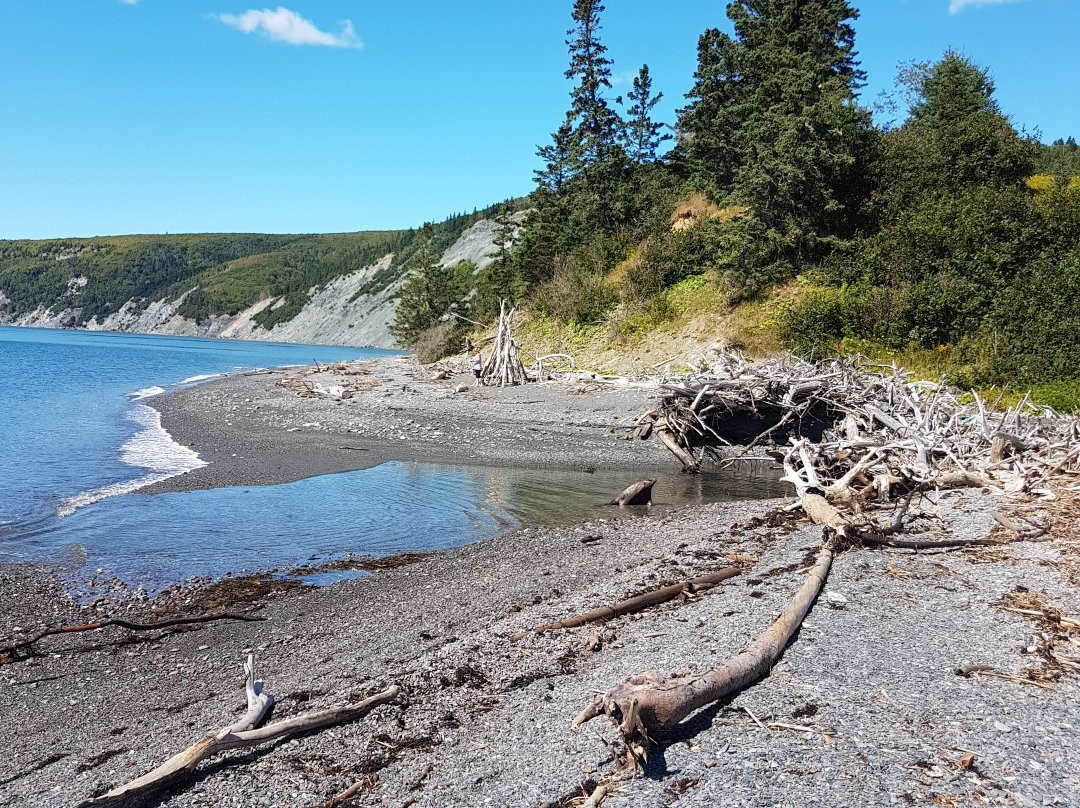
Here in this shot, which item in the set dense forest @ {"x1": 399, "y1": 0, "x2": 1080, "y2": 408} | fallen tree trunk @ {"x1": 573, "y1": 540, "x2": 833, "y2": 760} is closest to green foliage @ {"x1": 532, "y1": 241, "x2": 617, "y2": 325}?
dense forest @ {"x1": 399, "y1": 0, "x2": 1080, "y2": 408}

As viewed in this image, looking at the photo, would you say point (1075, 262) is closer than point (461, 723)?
No

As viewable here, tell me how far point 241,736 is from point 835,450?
38.3 feet

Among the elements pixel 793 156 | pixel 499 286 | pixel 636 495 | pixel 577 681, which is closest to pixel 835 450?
pixel 636 495

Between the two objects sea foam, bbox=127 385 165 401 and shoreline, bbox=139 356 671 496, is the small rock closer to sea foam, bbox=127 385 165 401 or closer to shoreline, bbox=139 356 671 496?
shoreline, bbox=139 356 671 496

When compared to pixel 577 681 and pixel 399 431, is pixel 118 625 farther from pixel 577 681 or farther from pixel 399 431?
pixel 399 431

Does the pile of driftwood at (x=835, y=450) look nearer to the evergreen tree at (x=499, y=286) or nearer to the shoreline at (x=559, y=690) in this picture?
the shoreline at (x=559, y=690)

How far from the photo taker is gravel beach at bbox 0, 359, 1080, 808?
3721 mm

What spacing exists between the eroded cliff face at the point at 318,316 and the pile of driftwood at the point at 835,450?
82.0 meters

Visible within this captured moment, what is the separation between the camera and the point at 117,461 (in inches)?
616

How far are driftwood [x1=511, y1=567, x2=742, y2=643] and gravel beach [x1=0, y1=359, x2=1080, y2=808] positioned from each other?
0.14 meters

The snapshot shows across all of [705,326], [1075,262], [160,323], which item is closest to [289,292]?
[160,323]

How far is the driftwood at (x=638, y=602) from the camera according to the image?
616 centimetres

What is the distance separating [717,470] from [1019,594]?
9858mm

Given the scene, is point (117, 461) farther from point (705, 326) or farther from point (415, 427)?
point (705, 326)
